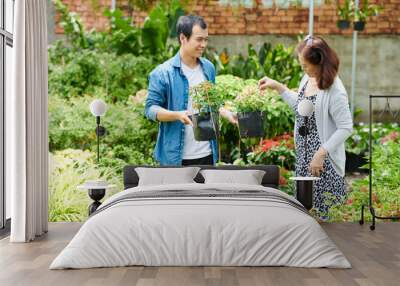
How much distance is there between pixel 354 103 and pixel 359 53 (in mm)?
583

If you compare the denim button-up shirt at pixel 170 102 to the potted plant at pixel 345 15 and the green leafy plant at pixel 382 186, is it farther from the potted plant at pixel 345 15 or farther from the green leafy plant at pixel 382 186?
the potted plant at pixel 345 15

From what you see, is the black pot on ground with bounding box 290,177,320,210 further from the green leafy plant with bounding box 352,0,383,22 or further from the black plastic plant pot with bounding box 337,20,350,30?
the green leafy plant with bounding box 352,0,383,22

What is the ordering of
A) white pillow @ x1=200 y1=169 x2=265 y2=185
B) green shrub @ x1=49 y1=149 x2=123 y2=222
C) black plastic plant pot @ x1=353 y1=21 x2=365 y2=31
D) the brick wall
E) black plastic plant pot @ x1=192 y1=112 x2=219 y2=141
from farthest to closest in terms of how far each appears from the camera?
the brick wall < black plastic plant pot @ x1=353 y1=21 x2=365 y2=31 < green shrub @ x1=49 y1=149 x2=123 y2=222 < white pillow @ x1=200 y1=169 x2=265 y2=185 < black plastic plant pot @ x1=192 y1=112 x2=219 y2=141

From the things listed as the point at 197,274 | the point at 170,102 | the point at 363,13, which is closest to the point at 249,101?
the point at 170,102

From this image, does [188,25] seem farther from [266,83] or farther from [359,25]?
[359,25]

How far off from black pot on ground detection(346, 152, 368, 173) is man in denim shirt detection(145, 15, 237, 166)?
191 centimetres

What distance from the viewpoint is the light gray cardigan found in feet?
20.4

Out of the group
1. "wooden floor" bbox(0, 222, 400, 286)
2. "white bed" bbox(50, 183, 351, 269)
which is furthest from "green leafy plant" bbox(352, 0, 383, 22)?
"white bed" bbox(50, 183, 351, 269)

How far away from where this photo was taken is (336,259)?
4441 millimetres

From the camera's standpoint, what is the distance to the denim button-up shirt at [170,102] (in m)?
6.39

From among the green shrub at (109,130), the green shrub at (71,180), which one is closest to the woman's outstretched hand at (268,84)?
the green shrub at (109,130)

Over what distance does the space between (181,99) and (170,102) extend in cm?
12

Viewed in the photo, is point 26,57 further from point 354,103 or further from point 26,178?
point 354,103

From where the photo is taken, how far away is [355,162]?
25.9ft
